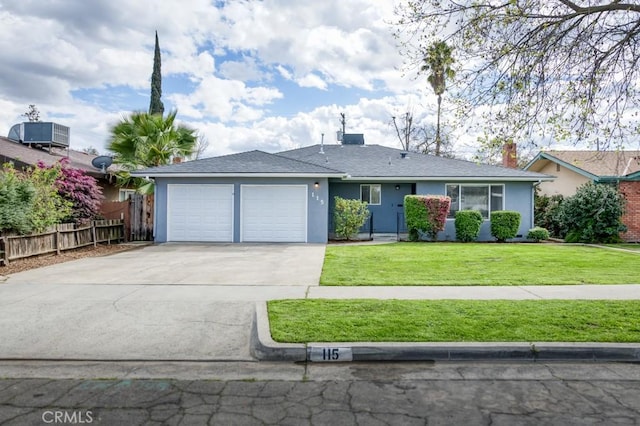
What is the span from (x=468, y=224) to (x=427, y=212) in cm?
178

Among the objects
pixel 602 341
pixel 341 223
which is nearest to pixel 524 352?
pixel 602 341

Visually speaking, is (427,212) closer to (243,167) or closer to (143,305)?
(243,167)

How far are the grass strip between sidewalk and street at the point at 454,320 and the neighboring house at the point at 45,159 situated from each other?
14.7 metres

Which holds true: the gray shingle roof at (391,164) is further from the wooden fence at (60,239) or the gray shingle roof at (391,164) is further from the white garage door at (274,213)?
the wooden fence at (60,239)

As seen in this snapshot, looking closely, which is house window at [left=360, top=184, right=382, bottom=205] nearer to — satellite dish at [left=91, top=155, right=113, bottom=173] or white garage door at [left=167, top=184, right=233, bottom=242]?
white garage door at [left=167, top=184, right=233, bottom=242]

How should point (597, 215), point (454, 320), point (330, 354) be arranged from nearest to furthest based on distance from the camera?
1. point (330, 354)
2. point (454, 320)
3. point (597, 215)

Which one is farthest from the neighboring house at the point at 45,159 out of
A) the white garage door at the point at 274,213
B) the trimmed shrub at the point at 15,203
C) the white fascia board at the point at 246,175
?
the white garage door at the point at 274,213

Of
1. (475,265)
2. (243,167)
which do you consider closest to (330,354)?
(475,265)

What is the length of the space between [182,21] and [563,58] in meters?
8.96

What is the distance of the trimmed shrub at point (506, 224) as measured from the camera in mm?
17000

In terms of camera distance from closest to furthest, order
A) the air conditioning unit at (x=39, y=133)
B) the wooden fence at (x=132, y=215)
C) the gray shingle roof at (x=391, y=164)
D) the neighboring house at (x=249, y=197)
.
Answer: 1. the neighboring house at (x=249, y=197)
2. the wooden fence at (x=132, y=215)
3. the gray shingle roof at (x=391, y=164)
4. the air conditioning unit at (x=39, y=133)

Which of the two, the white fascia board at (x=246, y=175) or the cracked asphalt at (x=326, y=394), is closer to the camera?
the cracked asphalt at (x=326, y=394)

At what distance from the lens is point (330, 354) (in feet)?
15.0

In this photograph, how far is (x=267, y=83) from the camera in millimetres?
21016
